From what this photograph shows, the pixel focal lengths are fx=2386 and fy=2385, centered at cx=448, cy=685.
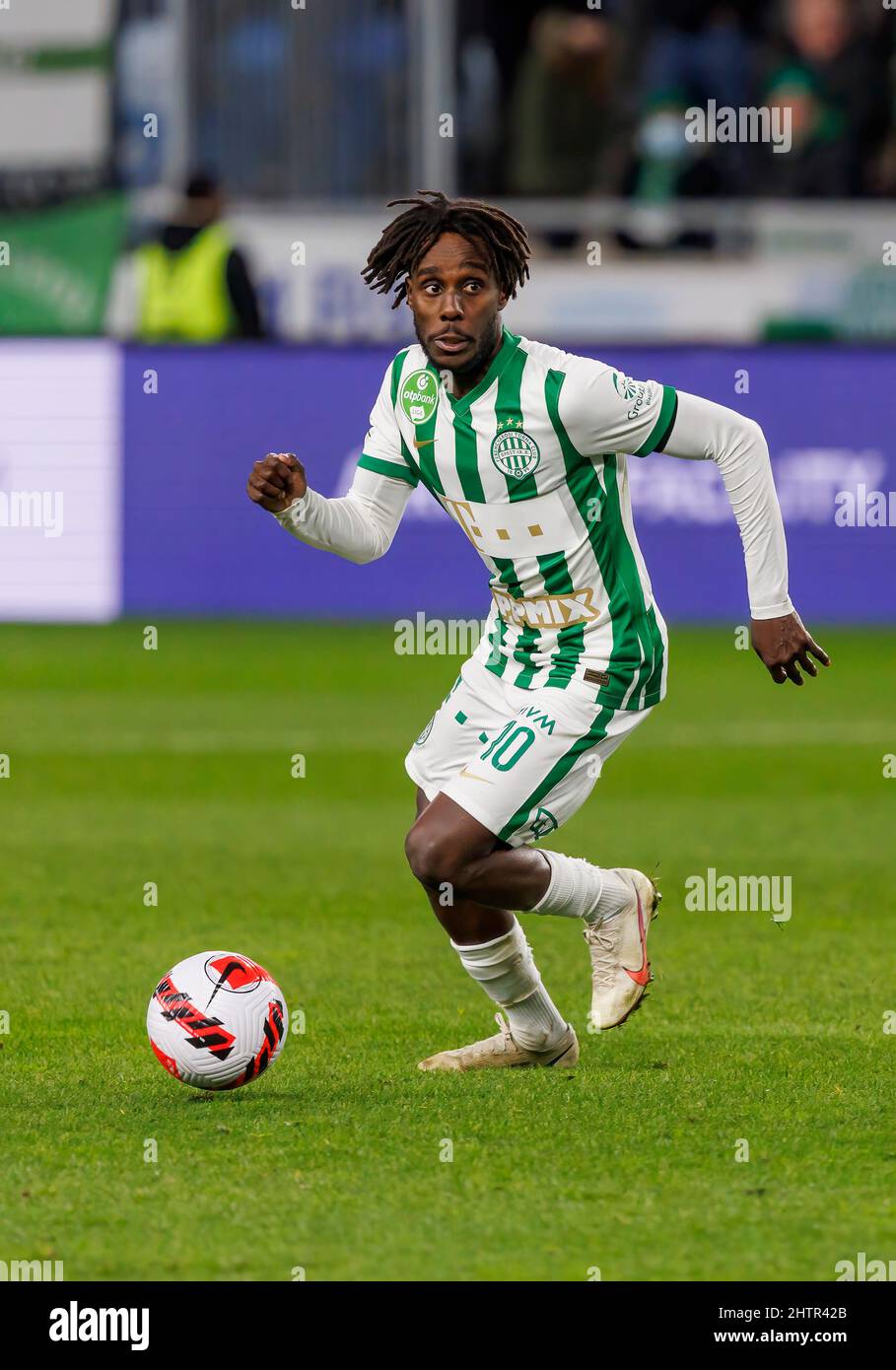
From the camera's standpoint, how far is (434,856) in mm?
5547

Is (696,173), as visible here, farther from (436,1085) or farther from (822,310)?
(436,1085)

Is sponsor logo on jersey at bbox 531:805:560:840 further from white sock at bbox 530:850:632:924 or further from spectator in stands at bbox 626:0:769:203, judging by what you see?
spectator in stands at bbox 626:0:769:203

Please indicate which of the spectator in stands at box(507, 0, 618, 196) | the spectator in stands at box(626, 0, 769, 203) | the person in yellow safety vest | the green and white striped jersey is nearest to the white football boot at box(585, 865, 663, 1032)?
the green and white striped jersey

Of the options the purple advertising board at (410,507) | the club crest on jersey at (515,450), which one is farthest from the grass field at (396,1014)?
the purple advertising board at (410,507)

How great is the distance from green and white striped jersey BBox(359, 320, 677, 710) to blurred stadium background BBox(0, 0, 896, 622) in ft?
29.7

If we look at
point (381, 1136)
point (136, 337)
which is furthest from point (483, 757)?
point (136, 337)

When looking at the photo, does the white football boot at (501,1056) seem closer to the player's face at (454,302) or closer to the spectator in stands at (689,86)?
the player's face at (454,302)

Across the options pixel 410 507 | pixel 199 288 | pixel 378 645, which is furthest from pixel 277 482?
pixel 199 288

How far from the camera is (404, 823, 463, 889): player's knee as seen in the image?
5.54 metres

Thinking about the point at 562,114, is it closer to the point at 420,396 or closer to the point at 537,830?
the point at 420,396

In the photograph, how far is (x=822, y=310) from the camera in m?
18.5

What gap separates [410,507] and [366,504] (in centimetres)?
924

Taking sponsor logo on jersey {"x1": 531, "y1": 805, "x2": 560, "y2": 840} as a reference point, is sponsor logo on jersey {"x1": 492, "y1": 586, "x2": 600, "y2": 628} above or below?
above
